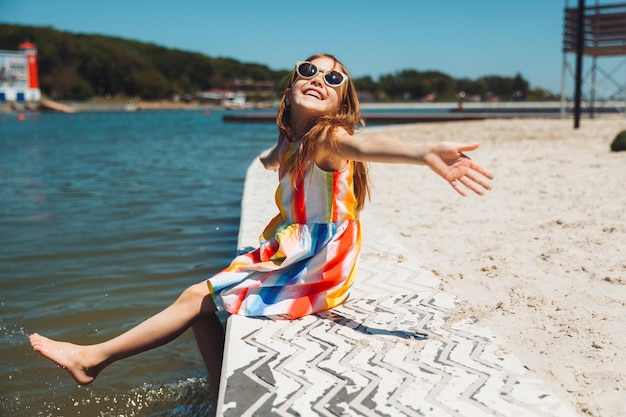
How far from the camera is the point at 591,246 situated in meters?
4.23

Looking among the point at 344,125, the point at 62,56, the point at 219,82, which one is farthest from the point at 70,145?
the point at 219,82

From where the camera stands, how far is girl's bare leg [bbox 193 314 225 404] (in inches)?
106

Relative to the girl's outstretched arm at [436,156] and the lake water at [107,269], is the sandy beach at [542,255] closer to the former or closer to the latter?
the girl's outstretched arm at [436,156]

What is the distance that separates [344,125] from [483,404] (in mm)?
1361

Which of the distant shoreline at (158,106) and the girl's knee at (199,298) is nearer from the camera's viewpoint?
the girl's knee at (199,298)

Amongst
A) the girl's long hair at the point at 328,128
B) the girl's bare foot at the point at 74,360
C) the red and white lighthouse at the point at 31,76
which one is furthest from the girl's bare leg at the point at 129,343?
the red and white lighthouse at the point at 31,76

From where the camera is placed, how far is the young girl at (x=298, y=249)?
2520mm

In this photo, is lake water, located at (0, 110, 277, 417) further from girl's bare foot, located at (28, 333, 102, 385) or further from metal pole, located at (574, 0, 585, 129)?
metal pole, located at (574, 0, 585, 129)

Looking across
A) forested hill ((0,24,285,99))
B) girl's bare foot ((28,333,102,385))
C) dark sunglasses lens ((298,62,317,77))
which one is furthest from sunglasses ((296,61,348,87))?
forested hill ((0,24,285,99))

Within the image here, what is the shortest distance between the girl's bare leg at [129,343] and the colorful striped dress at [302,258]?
10 centimetres

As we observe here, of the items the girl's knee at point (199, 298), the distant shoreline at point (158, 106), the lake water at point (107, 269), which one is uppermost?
the distant shoreline at point (158, 106)

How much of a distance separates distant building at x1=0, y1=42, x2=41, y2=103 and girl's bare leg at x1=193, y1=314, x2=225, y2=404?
3426 inches

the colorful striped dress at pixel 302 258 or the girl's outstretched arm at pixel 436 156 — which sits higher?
the girl's outstretched arm at pixel 436 156

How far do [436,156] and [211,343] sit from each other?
141cm
